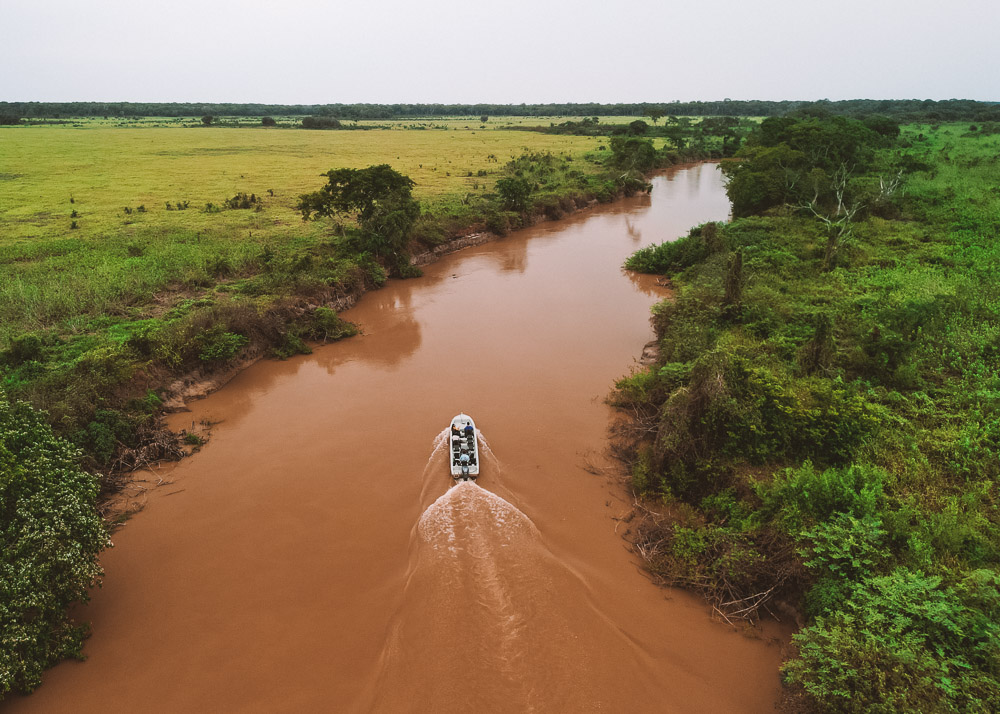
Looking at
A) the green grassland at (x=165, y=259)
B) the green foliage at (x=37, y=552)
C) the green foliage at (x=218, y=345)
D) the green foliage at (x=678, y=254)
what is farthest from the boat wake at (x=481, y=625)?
the green foliage at (x=678, y=254)

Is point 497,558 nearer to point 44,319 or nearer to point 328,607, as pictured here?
point 328,607

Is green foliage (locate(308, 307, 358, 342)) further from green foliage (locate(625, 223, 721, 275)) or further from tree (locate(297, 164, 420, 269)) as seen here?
green foliage (locate(625, 223, 721, 275))

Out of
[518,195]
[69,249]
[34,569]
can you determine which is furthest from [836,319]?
[69,249]

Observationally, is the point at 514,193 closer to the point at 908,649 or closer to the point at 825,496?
the point at 825,496

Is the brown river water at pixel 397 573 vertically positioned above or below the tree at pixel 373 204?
below

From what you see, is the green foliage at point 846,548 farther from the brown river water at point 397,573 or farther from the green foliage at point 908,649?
the brown river water at point 397,573
